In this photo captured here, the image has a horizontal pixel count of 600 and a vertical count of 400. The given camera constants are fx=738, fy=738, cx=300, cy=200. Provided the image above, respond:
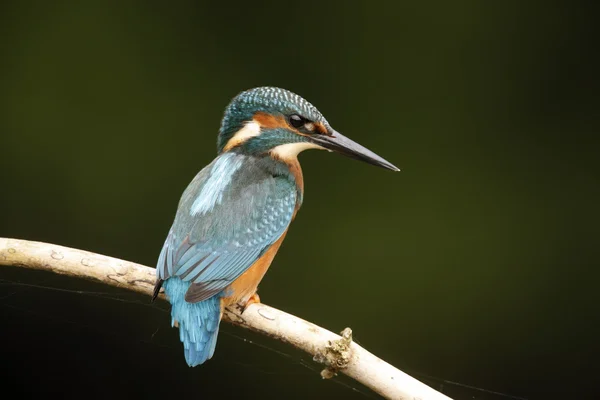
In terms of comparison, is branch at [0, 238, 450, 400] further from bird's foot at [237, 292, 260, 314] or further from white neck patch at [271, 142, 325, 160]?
white neck patch at [271, 142, 325, 160]

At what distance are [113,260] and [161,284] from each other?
0.52ft

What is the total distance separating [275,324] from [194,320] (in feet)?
0.58

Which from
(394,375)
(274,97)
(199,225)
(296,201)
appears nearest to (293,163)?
(296,201)

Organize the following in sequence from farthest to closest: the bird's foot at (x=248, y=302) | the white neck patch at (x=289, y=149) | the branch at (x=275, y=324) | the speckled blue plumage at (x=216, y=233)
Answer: the white neck patch at (x=289, y=149)
the bird's foot at (x=248, y=302)
the speckled blue plumage at (x=216, y=233)
the branch at (x=275, y=324)

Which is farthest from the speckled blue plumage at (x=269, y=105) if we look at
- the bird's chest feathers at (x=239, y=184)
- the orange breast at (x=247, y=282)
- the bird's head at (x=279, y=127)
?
the orange breast at (x=247, y=282)

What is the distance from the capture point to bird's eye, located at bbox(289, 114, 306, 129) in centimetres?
182

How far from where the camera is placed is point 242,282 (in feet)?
5.91

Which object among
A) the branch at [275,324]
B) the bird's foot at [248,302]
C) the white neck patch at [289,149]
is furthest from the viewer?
the white neck patch at [289,149]

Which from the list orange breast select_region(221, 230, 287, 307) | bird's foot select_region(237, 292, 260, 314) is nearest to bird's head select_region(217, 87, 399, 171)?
orange breast select_region(221, 230, 287, 307)

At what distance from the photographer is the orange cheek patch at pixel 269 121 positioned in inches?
72.1

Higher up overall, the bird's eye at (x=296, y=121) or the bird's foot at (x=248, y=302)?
the bird's eye at (x=296, y=121)

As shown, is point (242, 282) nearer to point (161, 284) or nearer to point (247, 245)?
point (247, 245)

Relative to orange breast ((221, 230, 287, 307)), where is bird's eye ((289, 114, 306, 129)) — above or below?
above

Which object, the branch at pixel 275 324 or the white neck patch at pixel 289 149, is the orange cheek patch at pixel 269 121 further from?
the branch at pixel 275 324
